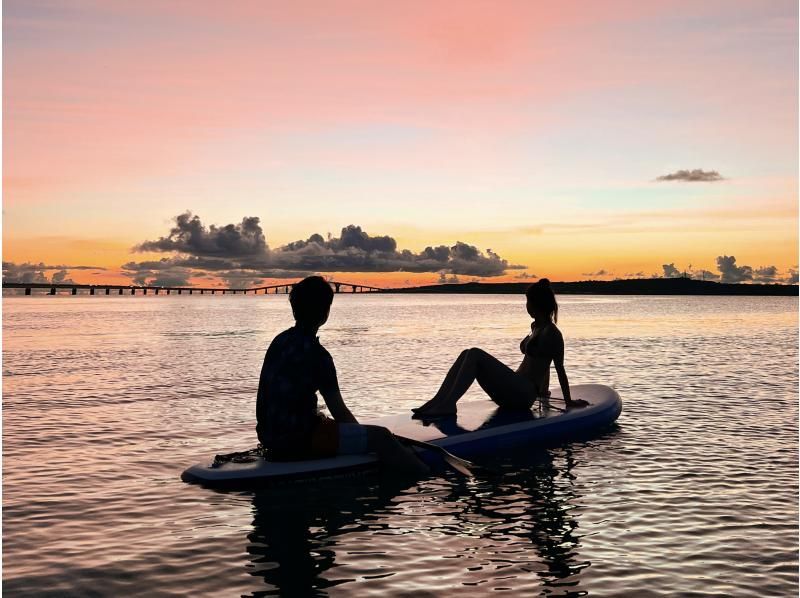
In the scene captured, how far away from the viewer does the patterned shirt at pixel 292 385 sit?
349 inches

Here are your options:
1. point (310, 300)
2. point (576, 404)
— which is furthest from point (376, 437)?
point (576, 404)

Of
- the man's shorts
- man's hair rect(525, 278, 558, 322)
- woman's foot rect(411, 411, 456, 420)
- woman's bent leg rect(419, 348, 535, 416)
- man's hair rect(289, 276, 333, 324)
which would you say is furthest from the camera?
man's hair rect(525, 278, 558, 322)

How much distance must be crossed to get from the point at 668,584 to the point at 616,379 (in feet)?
53.6

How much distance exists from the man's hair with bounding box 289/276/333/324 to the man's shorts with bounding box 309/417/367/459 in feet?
4.61

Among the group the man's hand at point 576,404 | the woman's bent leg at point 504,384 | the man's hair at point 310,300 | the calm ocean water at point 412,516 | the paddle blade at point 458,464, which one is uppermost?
the man's hair at point 310,300

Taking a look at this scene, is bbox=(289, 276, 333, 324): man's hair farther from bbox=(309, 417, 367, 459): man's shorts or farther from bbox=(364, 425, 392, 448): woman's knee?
bbox=(364, 425, 392, 448): woman's knee

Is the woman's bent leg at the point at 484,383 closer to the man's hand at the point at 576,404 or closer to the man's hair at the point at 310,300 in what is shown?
the man's hand at the point at 576,404

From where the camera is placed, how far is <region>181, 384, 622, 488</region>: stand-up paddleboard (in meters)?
9.15

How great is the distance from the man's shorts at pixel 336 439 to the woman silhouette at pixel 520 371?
7.76 feet

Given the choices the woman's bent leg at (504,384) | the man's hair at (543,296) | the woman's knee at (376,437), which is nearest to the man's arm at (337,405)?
the woman's knee at (376,437)

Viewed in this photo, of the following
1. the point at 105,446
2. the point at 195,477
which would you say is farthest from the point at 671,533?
the point at 105,446

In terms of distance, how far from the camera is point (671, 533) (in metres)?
7.88

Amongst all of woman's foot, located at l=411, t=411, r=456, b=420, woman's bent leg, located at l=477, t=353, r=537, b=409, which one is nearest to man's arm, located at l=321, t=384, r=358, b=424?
woman's foot, located at l=411, t=411, r=456, b=420

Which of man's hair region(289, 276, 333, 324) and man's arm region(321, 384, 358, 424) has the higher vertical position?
man's hair region(289, 276, 333, 324)
